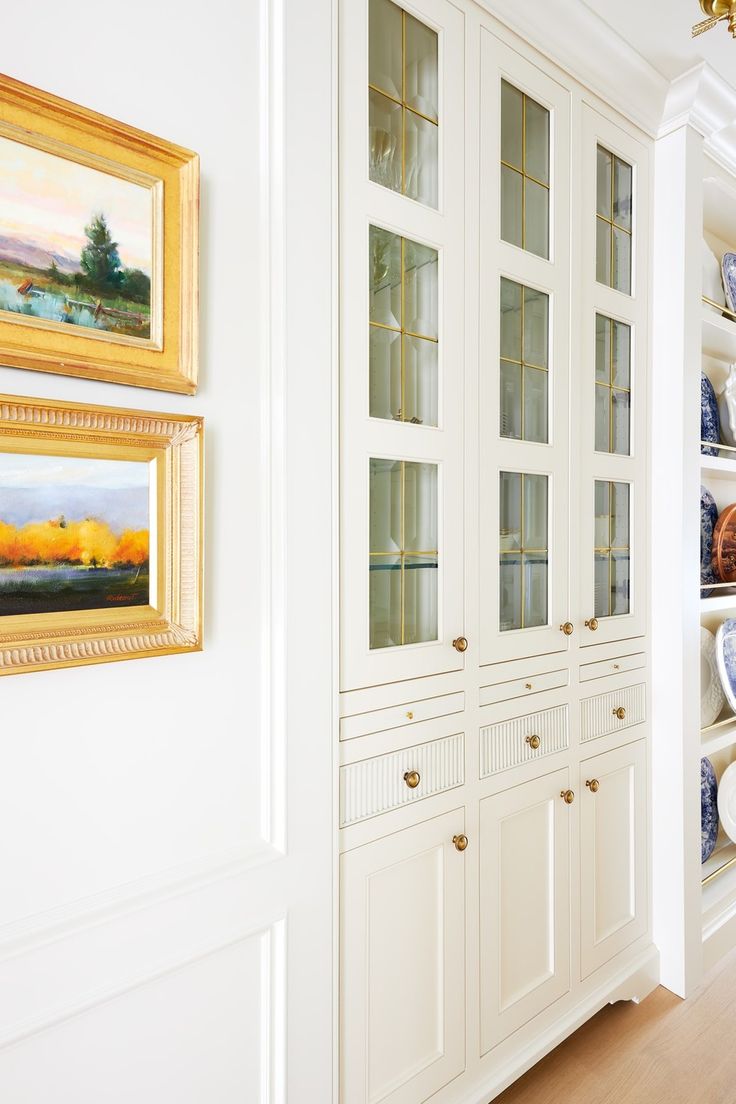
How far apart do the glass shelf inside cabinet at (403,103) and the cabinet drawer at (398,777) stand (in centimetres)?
117

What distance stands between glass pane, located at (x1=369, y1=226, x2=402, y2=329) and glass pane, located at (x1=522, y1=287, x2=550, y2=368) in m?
0.43

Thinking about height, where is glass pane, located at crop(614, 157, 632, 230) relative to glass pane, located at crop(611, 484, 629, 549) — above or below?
above

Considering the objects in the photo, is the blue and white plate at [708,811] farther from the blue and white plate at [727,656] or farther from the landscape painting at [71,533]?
the landscape painting at [71,533]

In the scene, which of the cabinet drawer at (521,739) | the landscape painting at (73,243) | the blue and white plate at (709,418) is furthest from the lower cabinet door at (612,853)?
the landscape painting at (73,243)

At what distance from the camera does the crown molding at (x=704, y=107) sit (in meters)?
1.94

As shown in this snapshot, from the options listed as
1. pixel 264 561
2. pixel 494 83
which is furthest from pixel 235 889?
pixel 494 83

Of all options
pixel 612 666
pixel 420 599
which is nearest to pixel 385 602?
pixel 420 599

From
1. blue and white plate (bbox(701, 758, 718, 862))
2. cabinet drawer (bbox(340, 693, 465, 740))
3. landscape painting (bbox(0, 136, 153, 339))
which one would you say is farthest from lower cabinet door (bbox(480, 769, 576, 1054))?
landscape painting (bbox(0, 136, 153, 339))

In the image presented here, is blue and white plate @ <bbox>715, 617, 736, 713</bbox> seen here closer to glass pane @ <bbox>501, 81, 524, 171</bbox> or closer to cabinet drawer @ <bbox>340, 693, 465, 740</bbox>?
cabinet drawer @ <bbox>340, 693, 465, 740</bbox>

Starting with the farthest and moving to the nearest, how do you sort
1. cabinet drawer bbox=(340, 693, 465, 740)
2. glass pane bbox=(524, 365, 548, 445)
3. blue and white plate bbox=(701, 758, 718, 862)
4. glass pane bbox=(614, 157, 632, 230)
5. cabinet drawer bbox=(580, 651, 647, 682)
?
blue and white plate bbox=(701, 758, 718, 862) < glass pane bbox=(614, 157, 632, 230) < cabinet drawer bbox=(580, 651, 647, 682) < glass pane bbox=(524, 365, 548, 445) < cabinet drawer bbox=(340, 693, 465, 740)

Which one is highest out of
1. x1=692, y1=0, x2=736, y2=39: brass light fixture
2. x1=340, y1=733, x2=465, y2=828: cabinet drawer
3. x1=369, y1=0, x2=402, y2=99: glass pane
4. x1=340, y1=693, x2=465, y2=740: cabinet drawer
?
x1=692, y1=0, x2=736, y2=39: brass light fixture

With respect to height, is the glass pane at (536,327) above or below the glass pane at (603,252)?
below

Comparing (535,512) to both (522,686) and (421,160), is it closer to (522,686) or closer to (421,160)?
(522,686)

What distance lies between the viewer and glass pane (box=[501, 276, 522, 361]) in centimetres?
163
